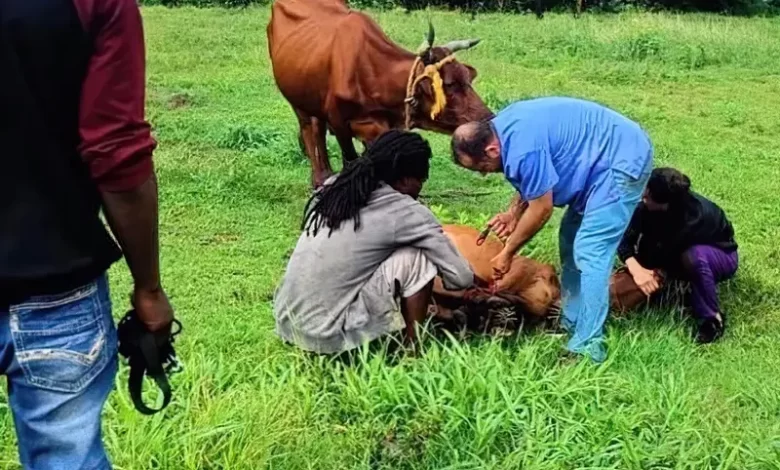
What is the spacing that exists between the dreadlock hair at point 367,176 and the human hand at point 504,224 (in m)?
0.52

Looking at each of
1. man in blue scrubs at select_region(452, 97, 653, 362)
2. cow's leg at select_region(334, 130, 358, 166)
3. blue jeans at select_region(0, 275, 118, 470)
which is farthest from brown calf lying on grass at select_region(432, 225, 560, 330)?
blue jeans at select_region(0, 275, 118, 470)

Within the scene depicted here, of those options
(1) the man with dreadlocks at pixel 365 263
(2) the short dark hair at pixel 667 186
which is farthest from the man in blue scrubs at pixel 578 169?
(2) the short dark hair at pixel 667 186

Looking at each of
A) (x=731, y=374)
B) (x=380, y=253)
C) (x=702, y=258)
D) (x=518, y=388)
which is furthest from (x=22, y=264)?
(x=702, y=258)

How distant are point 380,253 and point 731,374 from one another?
63.1 inches

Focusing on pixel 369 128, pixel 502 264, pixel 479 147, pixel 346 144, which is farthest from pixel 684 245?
pixel 346 144

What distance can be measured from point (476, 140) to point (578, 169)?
0.48 m

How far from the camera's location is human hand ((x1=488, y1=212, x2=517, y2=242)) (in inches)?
211

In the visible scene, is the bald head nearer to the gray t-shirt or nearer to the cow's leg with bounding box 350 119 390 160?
the gray t-shirt

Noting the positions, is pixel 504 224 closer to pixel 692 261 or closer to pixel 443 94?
pixel 692 261

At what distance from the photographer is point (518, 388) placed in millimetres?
4207

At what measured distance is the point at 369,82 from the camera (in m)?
7.88

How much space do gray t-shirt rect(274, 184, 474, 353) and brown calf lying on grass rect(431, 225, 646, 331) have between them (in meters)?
0.51

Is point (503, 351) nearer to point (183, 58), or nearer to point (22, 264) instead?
point (22, 264)

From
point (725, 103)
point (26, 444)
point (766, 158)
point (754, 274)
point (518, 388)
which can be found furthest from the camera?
point (725, 103)
